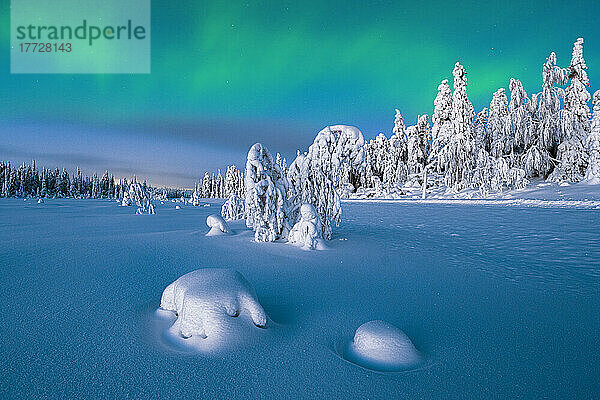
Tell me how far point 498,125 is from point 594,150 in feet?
35.5

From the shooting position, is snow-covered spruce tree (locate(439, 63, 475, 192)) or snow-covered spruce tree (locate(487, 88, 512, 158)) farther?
snow-covered spruce tree (locate(439, 63, 475, 192))

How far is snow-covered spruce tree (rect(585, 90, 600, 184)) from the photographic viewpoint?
1101 inches

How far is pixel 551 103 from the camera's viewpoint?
114ft

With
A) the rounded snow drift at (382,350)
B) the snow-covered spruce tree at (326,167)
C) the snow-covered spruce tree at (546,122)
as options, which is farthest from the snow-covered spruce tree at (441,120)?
the rounded snow drift at (382,350)

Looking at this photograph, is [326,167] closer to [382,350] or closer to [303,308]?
[303,308]

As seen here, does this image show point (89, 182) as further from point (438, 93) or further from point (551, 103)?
point (551, 103)

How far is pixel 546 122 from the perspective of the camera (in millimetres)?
33812

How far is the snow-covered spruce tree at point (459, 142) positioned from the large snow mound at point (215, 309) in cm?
3947

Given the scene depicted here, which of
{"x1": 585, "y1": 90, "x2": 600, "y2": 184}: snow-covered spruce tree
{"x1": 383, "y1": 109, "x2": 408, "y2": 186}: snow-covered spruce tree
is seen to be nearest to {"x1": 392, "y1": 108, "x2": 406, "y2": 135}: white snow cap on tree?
{"x1": 383, "y1": 109, "x2": 408, "y2": 186}: snow-covered spruce tree

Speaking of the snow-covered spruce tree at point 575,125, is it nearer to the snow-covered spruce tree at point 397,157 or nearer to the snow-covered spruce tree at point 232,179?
the snow-covered spruce tree at point 397,157

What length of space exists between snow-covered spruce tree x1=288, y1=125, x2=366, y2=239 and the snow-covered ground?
327cm

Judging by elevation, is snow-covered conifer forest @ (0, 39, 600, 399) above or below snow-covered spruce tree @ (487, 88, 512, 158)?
below

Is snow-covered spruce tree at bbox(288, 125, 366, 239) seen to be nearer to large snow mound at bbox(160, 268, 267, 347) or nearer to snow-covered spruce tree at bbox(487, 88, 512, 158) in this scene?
large snow mound at bbox(160, 268, 267, 347)

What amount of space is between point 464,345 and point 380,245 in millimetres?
5794
